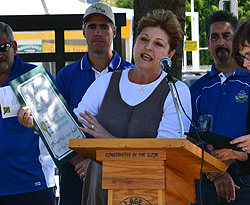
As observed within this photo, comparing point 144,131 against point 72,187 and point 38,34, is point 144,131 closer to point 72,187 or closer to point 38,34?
point 72,187

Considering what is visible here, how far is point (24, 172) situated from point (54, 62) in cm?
279

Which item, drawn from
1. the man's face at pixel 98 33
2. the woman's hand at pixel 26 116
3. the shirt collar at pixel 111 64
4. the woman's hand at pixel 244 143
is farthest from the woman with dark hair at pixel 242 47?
the woman's hand at pixel 26 116

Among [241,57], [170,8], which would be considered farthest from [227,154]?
[170,8]

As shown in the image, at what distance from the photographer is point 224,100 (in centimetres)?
367

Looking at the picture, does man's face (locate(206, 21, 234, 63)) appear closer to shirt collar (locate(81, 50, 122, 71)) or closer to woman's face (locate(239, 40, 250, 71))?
woman's face (locate(239, 40, 250, 71))

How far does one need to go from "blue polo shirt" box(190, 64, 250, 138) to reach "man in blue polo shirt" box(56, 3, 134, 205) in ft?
3.01

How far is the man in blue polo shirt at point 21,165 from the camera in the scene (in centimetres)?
402

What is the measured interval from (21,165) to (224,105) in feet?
6.62

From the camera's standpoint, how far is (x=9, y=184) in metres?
4.02

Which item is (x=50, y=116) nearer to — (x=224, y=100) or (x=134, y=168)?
(x=134, y=168)

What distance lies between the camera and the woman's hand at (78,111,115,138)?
297 centimetres

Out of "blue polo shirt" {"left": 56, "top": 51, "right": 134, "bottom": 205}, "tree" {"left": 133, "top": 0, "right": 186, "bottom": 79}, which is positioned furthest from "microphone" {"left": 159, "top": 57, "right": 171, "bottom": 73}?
"tree" {"left": 133, "top": 0, "right": 186, "bottom": 79}

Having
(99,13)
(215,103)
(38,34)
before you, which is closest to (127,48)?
(38,34)

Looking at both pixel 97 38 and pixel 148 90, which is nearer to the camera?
pixel 148 90
